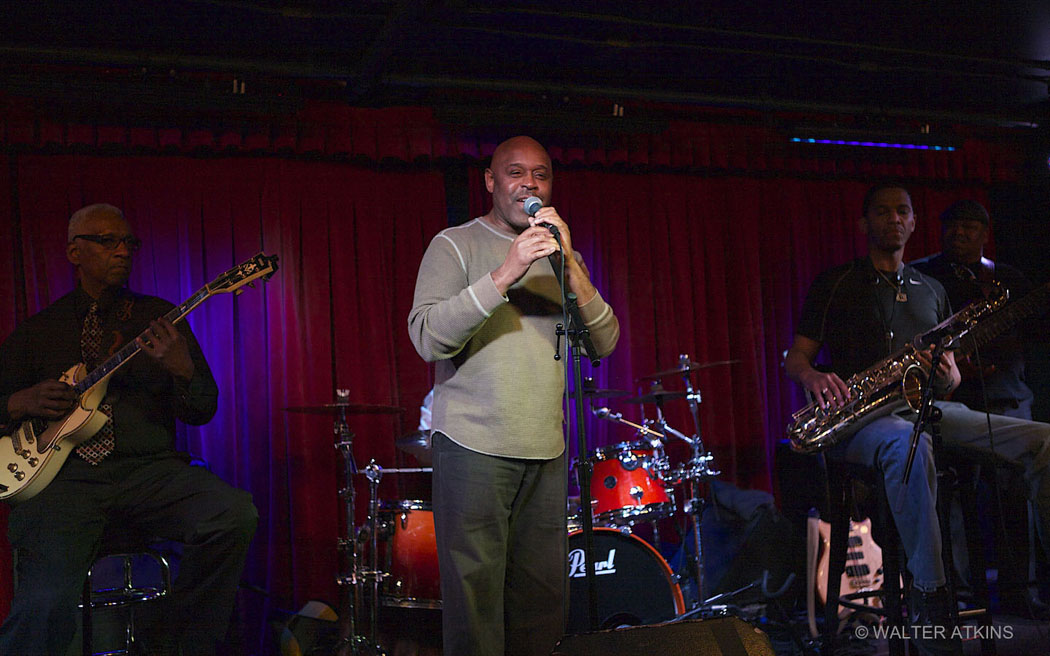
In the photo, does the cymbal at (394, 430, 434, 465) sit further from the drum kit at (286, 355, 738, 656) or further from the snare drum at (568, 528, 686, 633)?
the snare drum at (568, 528, 686, 633)

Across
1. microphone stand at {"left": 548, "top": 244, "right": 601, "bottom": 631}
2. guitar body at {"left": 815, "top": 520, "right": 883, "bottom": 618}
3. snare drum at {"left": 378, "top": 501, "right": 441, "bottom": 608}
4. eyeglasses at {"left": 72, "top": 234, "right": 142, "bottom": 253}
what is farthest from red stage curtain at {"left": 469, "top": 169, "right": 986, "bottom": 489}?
microphone stand at {"left": 548, "top": 244, "right": 601, "bottom": 631}

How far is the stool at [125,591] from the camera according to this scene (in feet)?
11.8

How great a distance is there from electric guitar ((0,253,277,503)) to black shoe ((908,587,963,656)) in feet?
10.6

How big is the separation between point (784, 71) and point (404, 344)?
10.5ft

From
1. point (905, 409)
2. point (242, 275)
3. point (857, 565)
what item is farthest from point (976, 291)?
point (242, 275)

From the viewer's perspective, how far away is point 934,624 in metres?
3.35

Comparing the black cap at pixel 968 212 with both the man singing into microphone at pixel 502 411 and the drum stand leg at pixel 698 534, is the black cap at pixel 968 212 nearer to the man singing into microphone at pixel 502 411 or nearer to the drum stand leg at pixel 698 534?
the drum stand leg at pixel 698 534

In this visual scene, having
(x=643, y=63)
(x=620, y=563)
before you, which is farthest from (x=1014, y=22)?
(x=620, y=563)

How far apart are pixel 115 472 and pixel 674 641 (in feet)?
9.08

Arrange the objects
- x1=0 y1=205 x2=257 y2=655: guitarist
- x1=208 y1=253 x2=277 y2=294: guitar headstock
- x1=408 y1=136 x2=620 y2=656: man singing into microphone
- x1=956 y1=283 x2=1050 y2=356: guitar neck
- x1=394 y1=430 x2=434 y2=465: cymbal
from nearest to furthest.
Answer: x1=408 y1=136 x2=620 y2=656: man singing into microphone → x1=0 y1=205 x2=257 y2=655: guitarist → x1=956 y1=283 x2=1050 y2=356: guitar neck → x1=208 y1=253 x2=277 y2=294: guitar headstock → x1=394 y1=430 x2=434 y2=465: cymbal

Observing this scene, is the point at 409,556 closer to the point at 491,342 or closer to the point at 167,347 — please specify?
the point at 167,347

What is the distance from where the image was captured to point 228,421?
17.0 ft

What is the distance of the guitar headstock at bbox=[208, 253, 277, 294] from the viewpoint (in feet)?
13.0

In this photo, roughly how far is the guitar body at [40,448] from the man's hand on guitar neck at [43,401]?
48 mm
